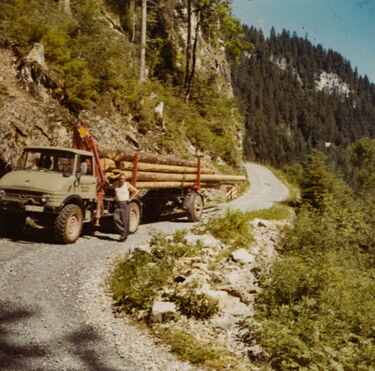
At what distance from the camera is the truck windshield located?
29.9ft

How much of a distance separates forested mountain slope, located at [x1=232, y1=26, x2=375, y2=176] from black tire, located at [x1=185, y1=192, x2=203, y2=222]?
295 feet

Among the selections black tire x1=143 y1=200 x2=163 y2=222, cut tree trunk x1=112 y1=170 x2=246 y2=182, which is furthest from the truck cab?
black tire x1=143 y1=200 x2=163 y2=222

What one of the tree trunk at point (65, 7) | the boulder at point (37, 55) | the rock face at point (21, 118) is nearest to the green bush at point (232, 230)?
the rock face at point (21, 118)

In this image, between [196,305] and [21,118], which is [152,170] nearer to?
[21,118]

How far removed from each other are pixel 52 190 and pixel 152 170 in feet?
15.9

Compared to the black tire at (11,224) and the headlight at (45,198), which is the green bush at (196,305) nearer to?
the headlight at (45,198)

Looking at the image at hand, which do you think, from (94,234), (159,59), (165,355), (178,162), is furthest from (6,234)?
(159,59)

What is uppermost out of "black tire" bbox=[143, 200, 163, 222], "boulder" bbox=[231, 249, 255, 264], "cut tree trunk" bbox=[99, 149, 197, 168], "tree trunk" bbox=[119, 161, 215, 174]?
"cut tree trunk" bbox=[99, 149, 197, 168]

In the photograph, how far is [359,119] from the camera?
184m

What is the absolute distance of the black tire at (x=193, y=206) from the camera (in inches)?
543

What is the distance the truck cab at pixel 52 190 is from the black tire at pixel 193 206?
16.0 ft

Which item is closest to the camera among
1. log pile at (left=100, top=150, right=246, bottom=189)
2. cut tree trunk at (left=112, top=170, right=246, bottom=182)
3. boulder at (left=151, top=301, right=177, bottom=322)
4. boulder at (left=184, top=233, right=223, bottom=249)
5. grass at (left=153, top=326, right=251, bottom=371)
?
grass at (left=153, top=326, right=251, bottom=371)

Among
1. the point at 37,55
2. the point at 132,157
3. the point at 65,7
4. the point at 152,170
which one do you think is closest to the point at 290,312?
the point at 132,157

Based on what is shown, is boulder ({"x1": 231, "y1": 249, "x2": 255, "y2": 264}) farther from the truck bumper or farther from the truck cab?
the truck bumper
